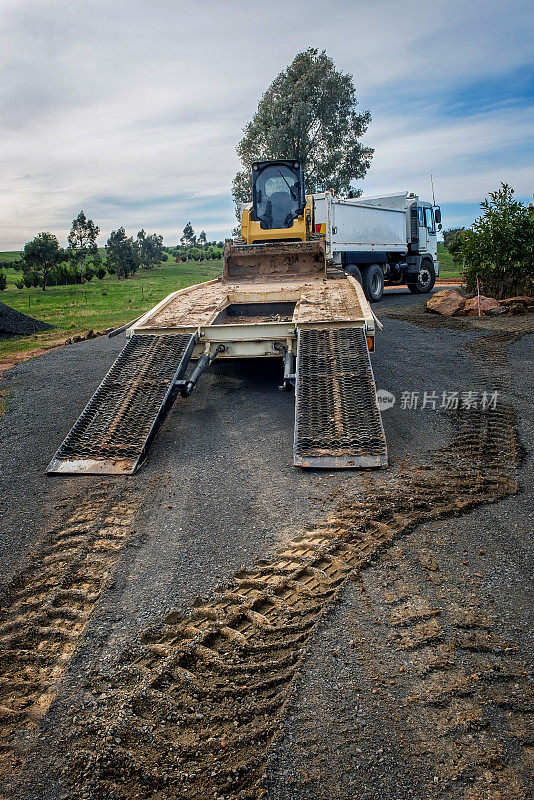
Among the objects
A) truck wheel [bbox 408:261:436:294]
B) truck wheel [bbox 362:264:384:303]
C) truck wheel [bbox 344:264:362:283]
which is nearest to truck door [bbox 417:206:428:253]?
truck wheel [bbox 408:261:436:294]

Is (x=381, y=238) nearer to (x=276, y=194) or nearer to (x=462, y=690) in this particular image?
(x=276, y=194)

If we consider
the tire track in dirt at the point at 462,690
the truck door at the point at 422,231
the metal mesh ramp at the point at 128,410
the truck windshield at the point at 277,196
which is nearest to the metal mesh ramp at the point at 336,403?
the metal mesh ramp at the point at 128,410

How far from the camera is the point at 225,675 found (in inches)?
125

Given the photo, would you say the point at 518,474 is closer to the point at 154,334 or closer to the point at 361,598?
the point at 361,598

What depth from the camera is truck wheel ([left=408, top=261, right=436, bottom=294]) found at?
22603mm

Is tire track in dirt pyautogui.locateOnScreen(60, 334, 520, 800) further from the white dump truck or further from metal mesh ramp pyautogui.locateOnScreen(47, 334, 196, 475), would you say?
the white dump truck

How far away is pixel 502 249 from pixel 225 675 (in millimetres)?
17416

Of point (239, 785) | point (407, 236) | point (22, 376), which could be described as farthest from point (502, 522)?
point (407, 236)

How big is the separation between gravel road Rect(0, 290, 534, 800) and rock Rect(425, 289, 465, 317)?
25.2ft

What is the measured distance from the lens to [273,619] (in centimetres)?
363

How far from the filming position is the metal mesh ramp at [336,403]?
5.87m

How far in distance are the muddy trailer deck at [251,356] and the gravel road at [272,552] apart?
0.30m

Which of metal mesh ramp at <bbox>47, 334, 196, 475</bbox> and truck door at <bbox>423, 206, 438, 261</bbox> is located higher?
truck door at <bbox>423, 206, 438, 261</bbox>

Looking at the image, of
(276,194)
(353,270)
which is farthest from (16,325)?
(353,270)
